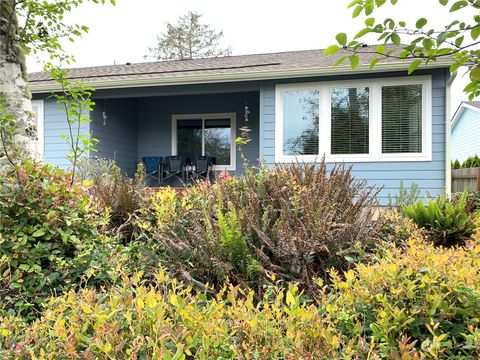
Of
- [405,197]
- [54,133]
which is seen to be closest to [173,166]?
[54,133]

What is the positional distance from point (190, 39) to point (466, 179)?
24849 millimetres

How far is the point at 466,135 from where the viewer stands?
21078 mm

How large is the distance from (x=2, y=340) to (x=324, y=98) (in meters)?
6.85

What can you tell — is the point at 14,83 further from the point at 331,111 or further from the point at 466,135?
the point at 466,135

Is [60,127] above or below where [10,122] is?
above

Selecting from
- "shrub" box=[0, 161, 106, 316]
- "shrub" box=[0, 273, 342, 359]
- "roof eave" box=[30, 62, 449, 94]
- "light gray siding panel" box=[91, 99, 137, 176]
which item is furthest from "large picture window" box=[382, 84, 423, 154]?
"shrub" box=[0, 273, 342, 359]

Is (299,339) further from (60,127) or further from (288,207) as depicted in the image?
(60,127)

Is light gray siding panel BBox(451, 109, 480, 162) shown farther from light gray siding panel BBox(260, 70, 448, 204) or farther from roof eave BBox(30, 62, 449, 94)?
roof eave BBox(30, 62, 449, 94)

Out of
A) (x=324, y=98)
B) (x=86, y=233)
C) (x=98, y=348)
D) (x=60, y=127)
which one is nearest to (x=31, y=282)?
(x=86, y=233)

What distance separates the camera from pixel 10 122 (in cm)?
262

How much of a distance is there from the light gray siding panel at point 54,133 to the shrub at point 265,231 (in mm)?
7123

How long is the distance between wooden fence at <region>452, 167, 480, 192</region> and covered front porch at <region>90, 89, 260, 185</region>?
180 inches

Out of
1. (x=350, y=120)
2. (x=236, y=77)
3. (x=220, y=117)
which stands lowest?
(x=350, y=120)

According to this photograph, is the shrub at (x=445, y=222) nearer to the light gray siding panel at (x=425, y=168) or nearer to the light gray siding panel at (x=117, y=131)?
the light gray siding panel at (x=425, y=168)
